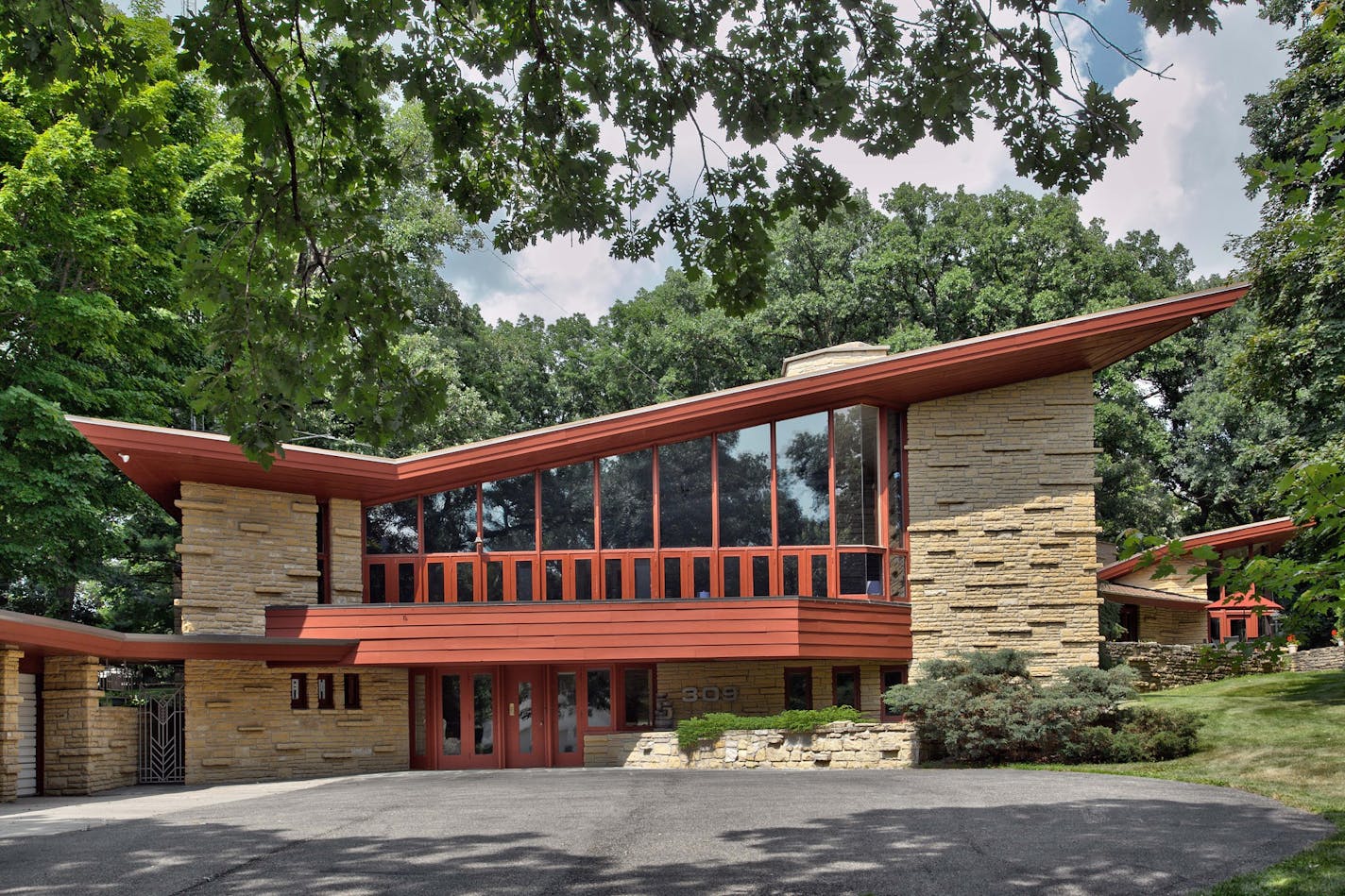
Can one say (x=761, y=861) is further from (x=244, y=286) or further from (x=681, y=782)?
(x=681, y=782)

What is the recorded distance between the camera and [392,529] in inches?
871

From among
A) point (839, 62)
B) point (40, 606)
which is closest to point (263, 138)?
point (839, 62)

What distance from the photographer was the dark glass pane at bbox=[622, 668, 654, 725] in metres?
22.7

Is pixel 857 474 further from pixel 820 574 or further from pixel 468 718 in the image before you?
pixel 468 718

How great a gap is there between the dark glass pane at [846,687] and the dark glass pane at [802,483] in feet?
8.61

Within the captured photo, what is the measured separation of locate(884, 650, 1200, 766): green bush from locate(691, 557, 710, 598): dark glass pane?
11.6 ft

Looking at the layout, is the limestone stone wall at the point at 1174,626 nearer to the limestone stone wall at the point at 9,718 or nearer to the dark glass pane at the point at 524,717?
the dark glass pane at the point at 524,717

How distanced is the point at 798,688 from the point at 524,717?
492 centimetres

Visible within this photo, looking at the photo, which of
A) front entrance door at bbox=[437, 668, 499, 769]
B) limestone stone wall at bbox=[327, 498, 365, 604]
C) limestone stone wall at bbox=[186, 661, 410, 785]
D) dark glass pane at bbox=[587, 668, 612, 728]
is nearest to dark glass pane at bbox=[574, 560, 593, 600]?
dark glass pane at bbox=[587, 668, 612, 728]

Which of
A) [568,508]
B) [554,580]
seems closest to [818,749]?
[554,580]

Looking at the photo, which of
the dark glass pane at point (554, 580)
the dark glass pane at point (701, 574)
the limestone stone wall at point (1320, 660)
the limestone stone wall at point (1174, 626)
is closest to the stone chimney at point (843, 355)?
the dark glass pane at point (701, 574)

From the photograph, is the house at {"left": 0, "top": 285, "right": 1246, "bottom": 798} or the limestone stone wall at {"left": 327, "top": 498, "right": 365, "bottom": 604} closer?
the house at {"left": 0, "top": 285, "right": 1246, "bottom": 798}

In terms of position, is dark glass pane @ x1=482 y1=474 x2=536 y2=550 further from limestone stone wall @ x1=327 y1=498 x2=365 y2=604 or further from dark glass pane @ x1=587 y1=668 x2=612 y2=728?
dark glass pane @ x1=587 y1=668 x2=612 y2=728

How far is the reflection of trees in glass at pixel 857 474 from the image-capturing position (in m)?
22.2
